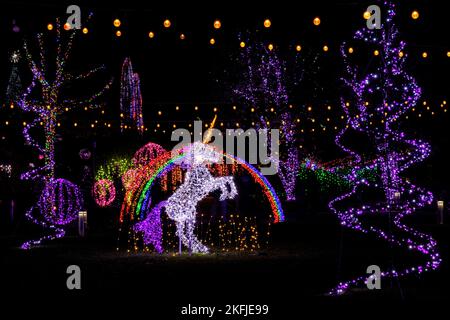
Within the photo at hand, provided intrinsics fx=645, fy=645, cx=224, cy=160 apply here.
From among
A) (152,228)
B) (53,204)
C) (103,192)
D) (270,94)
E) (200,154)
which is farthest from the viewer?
(270,94)

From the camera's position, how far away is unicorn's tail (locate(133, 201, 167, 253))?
46.3 feet

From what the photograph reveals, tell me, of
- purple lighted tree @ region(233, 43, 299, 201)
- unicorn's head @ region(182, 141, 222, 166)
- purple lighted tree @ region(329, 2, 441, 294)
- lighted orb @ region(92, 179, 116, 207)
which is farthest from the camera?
purple lighted tree @ region(233, 43, 299, 201)

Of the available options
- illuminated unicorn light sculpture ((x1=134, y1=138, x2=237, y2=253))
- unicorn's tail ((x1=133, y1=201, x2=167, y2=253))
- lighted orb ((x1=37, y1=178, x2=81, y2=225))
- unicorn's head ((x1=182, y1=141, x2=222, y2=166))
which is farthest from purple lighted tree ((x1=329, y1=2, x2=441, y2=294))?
lighted orb ((x1=37, y1=178, x2=81, y2=225))

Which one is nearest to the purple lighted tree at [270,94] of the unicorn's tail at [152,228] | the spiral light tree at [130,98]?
the spiral light tree at [130,98]

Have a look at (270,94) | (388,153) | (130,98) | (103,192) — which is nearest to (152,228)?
(388,153)

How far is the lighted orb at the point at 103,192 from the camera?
2675 centimetres

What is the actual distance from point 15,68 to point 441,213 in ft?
57.9

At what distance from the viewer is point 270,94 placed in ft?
104

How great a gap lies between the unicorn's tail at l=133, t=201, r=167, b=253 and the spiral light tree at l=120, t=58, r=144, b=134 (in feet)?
29.9

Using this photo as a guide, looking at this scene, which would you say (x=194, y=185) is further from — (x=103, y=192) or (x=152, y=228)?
(x=103, y=192)

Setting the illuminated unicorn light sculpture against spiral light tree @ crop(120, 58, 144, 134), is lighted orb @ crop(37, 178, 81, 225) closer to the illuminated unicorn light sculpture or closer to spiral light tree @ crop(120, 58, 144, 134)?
spiral light tree @ crop(120, 58, 144, 134)

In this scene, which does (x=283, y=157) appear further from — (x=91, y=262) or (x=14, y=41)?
(x=91, y=262)

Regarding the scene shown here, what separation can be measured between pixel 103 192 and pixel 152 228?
43.0ft

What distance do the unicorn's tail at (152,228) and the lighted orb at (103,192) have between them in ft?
40.1
